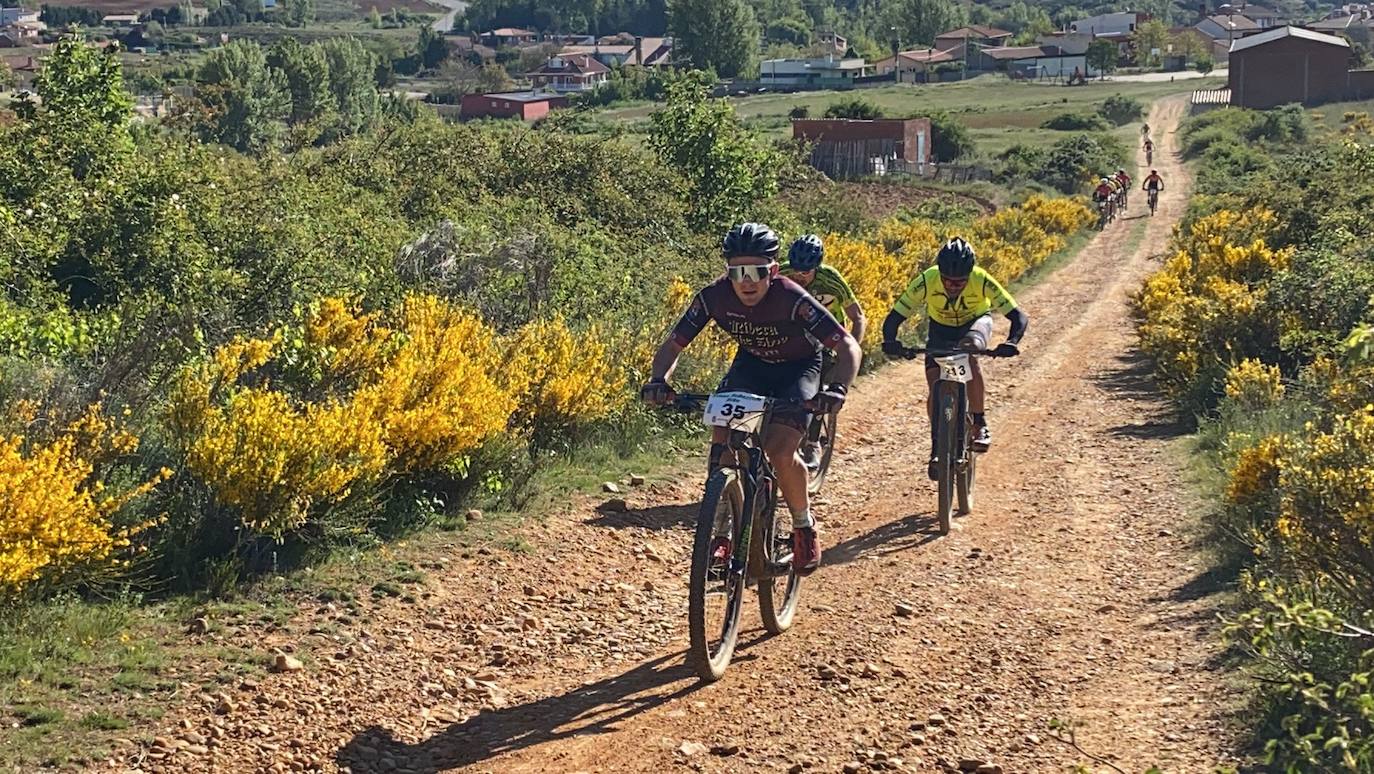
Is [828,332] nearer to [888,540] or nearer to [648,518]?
[888,540]

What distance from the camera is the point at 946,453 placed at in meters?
9.18

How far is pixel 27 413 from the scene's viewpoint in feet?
21.1

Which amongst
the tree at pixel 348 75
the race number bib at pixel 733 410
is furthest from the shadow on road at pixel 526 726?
the tree at pixel 348 75

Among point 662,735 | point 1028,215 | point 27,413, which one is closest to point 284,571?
point 27,413

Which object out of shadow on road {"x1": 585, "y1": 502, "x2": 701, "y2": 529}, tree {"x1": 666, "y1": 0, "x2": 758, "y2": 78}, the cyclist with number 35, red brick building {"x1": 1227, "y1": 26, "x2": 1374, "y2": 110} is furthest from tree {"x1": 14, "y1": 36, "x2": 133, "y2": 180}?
tree {"x1": 666, "y1": 0, "x2": 758, "y2": 78}

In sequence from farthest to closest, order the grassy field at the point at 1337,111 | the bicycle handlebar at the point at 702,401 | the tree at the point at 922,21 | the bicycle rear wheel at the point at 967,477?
the tree at the point at 922,21, the grassy field at the point at 1337,111, the bicycle rear wheel at the point at 967,477, the bicycle handlebar at the point at 702,401

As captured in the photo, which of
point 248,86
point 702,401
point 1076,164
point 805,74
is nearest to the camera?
point 702,401

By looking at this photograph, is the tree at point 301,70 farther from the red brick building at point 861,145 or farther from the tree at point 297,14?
the tree at point 297,14

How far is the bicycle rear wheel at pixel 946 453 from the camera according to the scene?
9.16 metres

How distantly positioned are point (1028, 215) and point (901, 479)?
1072 inches

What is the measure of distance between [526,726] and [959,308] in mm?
5023

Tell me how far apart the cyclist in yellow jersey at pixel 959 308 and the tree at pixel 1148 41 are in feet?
492

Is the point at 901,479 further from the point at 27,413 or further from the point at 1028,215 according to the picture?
the point at 1028,215

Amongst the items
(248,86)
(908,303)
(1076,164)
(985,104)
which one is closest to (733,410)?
→ (908,303)
